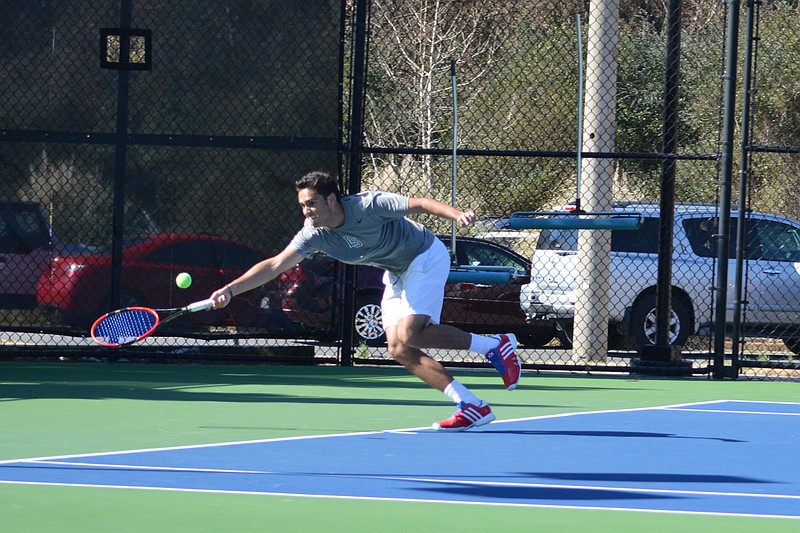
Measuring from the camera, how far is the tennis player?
326 inches

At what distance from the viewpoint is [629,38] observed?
26234 mm

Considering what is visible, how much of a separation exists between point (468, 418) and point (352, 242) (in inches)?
49.2

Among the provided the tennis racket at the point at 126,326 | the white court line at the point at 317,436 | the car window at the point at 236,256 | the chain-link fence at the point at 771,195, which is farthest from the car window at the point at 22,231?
the chain-link fence at the point at 771,195

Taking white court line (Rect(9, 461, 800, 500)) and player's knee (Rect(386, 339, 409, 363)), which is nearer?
white court line (Rect(9, 461, 800, 500))

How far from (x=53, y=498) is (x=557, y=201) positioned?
18545 millimetres

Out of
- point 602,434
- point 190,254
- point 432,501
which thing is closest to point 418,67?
point 190,254

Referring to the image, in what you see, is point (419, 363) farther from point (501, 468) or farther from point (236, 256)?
point (236, 256)

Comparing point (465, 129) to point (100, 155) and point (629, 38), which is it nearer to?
point (629, 38)

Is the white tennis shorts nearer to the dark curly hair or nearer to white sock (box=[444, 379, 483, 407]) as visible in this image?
white sock (box=[444, 379, 483, 407])

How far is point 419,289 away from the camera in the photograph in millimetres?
8602

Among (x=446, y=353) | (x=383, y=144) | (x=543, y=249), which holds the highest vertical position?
(x=383, y=144)

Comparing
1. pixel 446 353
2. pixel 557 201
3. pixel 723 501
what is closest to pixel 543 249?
pixel 446 353

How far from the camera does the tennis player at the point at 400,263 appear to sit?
8289mm

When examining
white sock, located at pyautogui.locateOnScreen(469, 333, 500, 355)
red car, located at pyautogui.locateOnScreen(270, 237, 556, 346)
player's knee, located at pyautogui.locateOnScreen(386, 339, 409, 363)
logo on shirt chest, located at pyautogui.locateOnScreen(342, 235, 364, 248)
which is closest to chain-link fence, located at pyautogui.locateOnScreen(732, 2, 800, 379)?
red car, located at pyautogui.locateOnScreen(270, 237, 556, 346)
